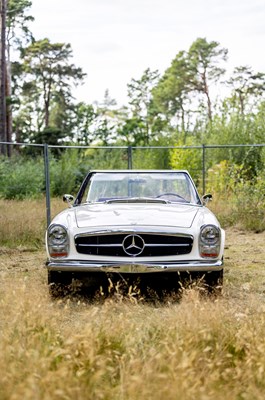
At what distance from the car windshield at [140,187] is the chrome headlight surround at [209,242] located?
121 cm

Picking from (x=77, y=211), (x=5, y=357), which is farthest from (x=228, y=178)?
(x=5, y=357)

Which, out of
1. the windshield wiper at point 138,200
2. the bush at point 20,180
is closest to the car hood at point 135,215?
the windshield wiper at point 138,200

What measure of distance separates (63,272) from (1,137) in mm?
19657

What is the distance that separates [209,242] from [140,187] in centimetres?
169

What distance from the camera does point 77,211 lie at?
21.7ft

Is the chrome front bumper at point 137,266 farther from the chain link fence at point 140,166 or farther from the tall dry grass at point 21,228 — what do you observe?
the chain link fence at point 140,166

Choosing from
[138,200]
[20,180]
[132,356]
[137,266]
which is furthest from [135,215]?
[20,180]

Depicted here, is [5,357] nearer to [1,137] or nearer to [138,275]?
[138,275]

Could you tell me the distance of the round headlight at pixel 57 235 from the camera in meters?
5.95

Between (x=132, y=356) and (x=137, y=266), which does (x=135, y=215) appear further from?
(x=132, y=356)

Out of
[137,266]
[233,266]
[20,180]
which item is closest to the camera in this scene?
[137,266]

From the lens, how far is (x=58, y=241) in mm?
5957

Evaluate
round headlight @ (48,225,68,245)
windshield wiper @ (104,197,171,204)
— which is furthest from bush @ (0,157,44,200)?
round headlight @ (48,225,68,245)

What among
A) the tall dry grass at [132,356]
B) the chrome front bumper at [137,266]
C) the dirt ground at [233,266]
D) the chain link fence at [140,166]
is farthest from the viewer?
the chain link fence at [140,166]
